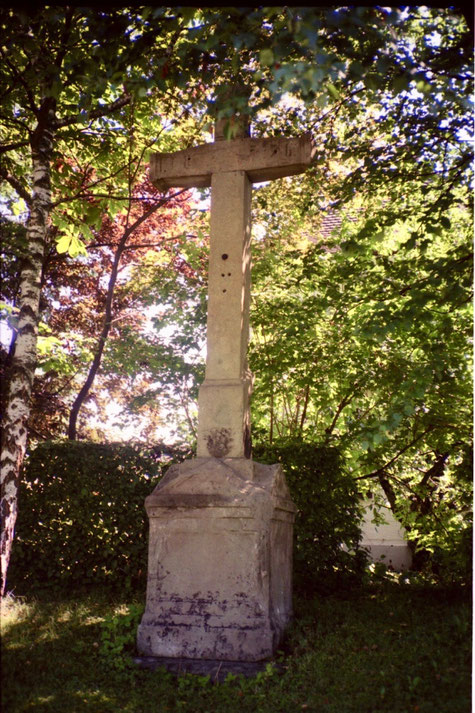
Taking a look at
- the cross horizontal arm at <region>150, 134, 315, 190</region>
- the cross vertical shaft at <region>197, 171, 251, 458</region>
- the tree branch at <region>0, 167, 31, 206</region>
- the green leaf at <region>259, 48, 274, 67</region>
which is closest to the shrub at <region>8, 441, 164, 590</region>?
the cross vertical shaft at <region>197, 171, 251, 458</region>

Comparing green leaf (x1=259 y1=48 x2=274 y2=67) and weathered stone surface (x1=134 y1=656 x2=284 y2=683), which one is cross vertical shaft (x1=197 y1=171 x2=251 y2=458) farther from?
green leaf (x1=259 y1=48 x2=274 y2=67)

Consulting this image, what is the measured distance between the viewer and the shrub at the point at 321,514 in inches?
285

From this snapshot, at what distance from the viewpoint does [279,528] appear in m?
5.66

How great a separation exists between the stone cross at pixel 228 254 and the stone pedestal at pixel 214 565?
337mm

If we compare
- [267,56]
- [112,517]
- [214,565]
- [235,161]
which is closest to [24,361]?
[112,517]

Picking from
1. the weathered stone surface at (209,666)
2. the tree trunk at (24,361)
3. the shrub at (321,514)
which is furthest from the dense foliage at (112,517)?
the weathered stone surface at (209,666)

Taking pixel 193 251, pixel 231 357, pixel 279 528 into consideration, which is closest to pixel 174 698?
pixel 279 528

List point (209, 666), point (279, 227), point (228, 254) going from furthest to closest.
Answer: point (279, 227)
point (228, 254)
point (209, 666)

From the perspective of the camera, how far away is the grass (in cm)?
396

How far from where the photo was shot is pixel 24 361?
20.4 ft

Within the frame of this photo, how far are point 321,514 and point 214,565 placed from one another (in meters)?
2.50

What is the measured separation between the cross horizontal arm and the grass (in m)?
4.17

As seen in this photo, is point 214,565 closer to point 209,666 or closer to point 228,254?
point 209,666

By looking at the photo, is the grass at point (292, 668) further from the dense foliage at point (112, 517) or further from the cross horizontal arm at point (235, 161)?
the cross horizontal arm at point (235, 161)
